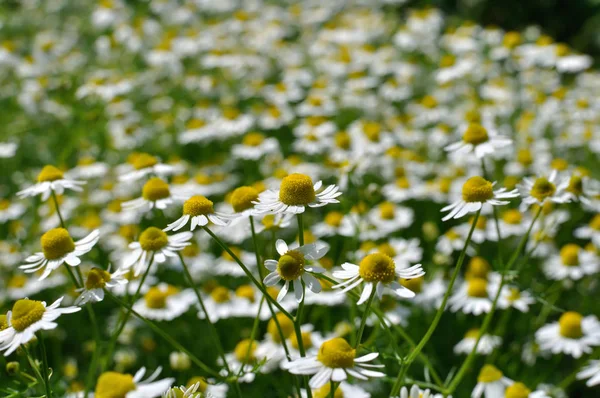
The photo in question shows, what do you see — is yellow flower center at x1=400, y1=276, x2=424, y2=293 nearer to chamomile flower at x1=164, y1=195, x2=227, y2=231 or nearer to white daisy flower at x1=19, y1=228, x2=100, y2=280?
chamomile flower at x1=164, y1=195, x2=227, y2=231

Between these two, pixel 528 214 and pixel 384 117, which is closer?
pixel 528 214

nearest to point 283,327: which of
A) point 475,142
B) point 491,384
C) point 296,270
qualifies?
point 491,384

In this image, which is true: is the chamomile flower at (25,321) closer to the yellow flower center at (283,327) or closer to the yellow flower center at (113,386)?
the yellow flower center at (113,386)

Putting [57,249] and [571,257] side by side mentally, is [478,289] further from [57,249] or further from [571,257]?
[57,249]

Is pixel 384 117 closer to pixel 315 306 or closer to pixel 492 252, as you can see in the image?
pixel 492 252

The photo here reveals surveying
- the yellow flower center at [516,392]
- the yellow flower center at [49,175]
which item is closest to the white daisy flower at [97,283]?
the yellow flower center at [49,175]

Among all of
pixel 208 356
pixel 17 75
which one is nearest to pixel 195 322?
pixel 208 356
